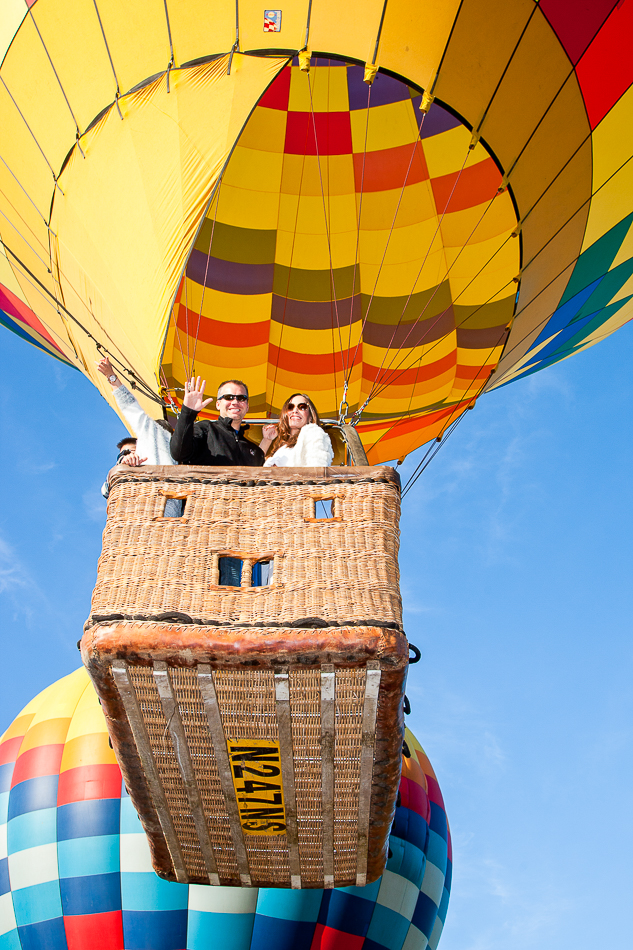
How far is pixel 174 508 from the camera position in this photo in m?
2.81

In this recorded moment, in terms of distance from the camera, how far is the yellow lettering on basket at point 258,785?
2723mm

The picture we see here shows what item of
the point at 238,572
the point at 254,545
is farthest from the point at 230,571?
the point at 254,545

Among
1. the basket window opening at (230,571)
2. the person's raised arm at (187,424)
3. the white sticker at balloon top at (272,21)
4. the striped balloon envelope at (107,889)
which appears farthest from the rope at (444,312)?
the striped balloon envelope at (107,889)

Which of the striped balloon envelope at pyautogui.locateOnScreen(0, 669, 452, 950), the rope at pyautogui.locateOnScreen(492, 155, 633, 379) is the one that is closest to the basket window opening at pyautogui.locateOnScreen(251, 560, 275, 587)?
the rope at pyautogui.locateOnScreen(492, 155, 633, 379)

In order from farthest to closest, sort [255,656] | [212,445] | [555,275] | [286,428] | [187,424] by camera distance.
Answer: [555,275] → [286,428] → [212,445] → [187,424] → [255,656]

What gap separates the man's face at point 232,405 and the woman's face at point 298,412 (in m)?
0.18

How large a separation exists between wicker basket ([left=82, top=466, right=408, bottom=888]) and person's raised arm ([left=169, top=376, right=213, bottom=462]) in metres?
0.26

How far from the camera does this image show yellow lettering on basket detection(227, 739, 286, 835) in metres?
2.72

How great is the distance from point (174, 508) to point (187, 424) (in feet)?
1.08

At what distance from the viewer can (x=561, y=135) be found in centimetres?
466

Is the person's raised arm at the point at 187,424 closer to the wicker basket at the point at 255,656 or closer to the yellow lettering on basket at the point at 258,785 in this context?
the wicker basket at the point at 255,656

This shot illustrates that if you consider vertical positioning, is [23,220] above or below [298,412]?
above

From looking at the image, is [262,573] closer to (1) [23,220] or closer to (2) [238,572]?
(2) [238,572]

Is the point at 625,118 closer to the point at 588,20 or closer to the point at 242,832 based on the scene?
the point at 588,20
